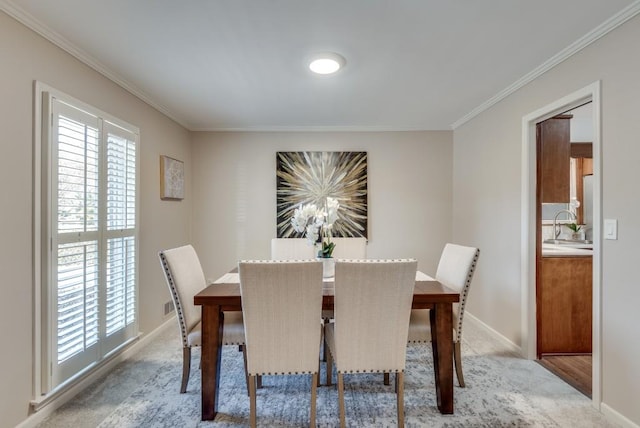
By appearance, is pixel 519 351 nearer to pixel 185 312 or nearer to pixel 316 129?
pixel 185 312

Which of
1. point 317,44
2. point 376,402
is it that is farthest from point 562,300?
point 317,44

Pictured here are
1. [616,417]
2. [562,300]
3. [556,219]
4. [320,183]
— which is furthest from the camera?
[320,183]

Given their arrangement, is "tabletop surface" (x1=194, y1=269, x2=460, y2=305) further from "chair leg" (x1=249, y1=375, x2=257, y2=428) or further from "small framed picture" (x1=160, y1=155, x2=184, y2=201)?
"small framed picture" (x1=160, y1=155, x2=184, y2=201)

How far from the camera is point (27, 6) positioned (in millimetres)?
1749

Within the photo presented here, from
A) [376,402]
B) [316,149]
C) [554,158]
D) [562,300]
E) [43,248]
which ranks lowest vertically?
[376,402]

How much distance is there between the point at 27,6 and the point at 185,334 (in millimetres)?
2111

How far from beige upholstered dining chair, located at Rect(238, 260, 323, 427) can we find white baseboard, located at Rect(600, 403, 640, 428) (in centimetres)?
178

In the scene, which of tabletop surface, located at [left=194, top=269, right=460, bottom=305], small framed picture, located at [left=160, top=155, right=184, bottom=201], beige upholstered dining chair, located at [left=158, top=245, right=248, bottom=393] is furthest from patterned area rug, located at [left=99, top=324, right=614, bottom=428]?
small framed picture, located at [left=160, top=155, right=184, bottom=201]

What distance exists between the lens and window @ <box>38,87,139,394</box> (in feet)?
6.47

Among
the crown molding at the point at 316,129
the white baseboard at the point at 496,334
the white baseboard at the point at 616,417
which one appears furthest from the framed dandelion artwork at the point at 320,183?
the white baseboard at the point at 616,417

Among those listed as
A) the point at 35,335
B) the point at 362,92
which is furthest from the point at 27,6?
the point at 362,92

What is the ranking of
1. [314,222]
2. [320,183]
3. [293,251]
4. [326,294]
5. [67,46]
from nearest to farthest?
1. [326,294]
2. [67,46]
3. [314,222]
4. [293,251]
5. [320,183]

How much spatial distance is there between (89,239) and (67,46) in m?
1.31

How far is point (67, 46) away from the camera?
2.13 m
